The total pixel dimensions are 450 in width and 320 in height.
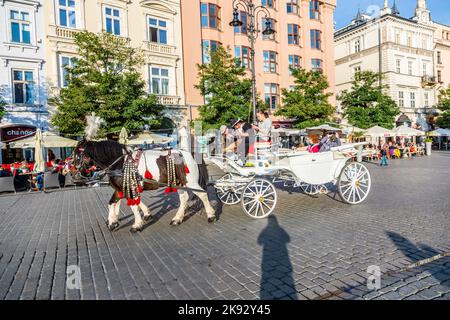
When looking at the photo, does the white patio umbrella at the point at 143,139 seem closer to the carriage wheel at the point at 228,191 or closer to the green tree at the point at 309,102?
the carriage wheel at the point at 228,191

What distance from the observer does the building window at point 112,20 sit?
21.5 metres

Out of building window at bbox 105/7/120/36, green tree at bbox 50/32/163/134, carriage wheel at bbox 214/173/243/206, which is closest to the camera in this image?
carriage wheel at bbox 214/173/243/206

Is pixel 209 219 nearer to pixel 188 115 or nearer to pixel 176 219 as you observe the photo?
pixel 176 219

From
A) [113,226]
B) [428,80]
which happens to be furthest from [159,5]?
[428,80]

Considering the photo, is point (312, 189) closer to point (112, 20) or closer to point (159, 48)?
point (159, 48)

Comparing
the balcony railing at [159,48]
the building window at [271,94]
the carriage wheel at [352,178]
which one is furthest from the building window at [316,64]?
the carriage wheel at [352,178]

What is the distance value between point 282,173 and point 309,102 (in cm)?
1734

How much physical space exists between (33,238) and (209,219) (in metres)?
3.42

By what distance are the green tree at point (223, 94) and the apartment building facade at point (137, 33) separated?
4.97 m

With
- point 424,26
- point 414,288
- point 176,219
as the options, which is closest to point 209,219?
point 176,219

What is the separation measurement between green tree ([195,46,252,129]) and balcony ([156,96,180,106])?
4.34 m

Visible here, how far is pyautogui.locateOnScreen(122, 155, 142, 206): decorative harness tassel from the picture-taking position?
5.52 meters

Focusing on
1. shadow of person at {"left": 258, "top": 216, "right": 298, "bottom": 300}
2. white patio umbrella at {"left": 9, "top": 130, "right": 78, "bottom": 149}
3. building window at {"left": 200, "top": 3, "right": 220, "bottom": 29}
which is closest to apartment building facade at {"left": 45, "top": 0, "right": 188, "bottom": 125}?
building window at {"left": 200, "top": 3, "right": 220, "bottom": 29}

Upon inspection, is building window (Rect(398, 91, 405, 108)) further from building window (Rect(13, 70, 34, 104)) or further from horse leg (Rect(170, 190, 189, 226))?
horse leg (Rect(170, 190, 189, 226))
